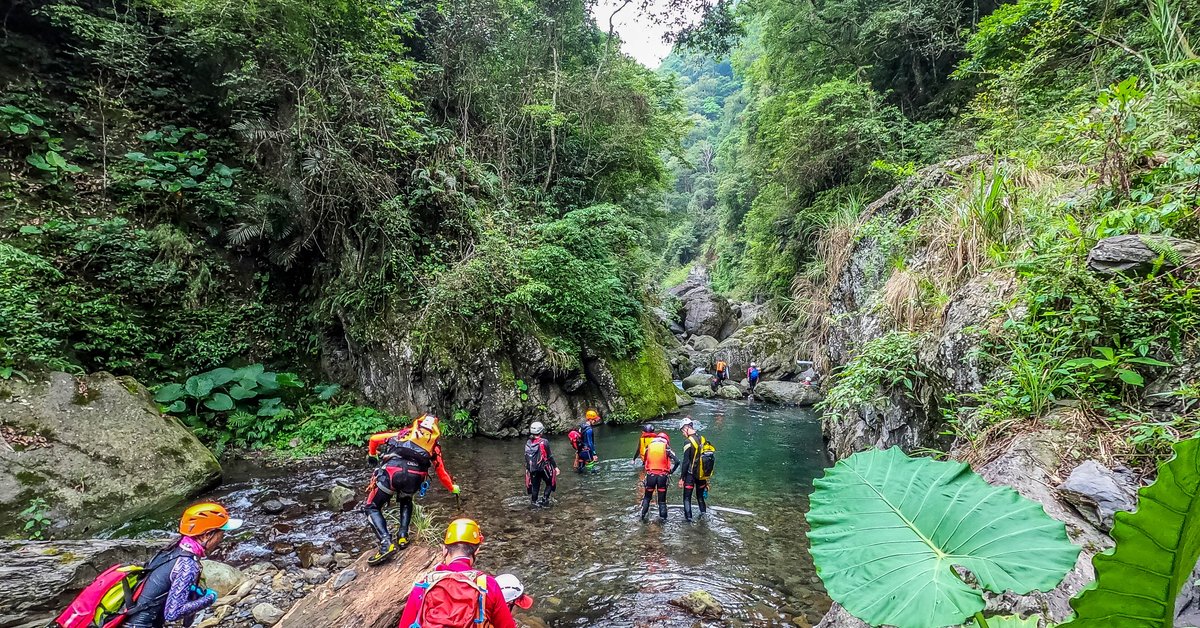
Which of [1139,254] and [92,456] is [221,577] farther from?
[1139,254]

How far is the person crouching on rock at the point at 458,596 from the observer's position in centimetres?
260

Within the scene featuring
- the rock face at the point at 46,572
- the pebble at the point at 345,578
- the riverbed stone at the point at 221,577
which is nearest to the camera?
the rock face at the point at 46,572

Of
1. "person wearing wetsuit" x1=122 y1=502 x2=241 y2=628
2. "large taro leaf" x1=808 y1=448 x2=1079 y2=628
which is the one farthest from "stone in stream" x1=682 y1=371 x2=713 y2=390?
"large taro leaf" x1=808 y1=448 x2=1079 y2=628

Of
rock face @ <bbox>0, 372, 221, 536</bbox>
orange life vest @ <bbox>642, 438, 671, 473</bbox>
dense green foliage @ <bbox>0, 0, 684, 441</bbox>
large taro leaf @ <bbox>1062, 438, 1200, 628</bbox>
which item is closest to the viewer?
large taro leaf @ <bbox>1062, 438, 1200, 628</bbox>

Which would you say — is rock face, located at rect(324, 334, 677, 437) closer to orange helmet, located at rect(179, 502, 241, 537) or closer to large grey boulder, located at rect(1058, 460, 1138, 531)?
orange helmet, located at rect(179, 502, 241, 537)

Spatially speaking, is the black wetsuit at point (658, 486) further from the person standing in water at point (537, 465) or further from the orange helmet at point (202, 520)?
Answer: the orange helmet at point (202, 520)

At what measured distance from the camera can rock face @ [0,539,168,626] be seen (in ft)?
13.1

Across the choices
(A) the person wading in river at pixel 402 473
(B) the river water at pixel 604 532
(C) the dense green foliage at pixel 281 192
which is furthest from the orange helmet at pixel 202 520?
(C) the dense green foliage at pixel 281 192

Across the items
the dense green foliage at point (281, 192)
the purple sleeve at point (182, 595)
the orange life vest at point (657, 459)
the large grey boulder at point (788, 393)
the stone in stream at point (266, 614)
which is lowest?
the stone in stream at point (266, 614)

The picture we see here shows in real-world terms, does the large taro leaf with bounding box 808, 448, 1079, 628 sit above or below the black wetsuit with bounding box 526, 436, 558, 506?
above

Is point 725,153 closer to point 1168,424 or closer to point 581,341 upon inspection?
point 581,341

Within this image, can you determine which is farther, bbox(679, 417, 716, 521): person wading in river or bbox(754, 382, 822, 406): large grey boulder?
bbox(754, 382, 822, 406): large grey boulder

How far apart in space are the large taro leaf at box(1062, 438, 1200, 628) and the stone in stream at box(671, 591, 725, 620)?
440cm

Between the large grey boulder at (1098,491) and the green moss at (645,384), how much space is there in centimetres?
1093
